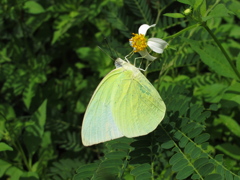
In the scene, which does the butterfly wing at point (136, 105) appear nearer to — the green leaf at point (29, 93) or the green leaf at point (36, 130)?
the green leaf at point (36, 130)

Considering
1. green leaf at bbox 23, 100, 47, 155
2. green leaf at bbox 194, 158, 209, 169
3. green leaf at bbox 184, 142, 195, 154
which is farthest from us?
green leaf at bbox 23, 100, 47, 155

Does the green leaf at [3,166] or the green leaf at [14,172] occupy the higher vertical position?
the green leaf at [3,166]

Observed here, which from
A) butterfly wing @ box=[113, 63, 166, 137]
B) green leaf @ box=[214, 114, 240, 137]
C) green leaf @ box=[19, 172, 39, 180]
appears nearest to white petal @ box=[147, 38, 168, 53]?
butterfly wing @ box=[113, 63, 166, 137]

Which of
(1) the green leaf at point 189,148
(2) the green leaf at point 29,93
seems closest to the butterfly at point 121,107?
(1) the green leaf at point 189,148

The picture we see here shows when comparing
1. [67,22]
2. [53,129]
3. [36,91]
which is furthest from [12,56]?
[53,129]

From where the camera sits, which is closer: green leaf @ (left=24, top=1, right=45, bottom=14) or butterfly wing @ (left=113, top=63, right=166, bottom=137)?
butterfly wing @ (left=113, top=63, right=166, bottom=137)

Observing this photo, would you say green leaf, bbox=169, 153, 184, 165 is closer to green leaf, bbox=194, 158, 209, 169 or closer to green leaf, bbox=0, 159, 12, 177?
green leaf, bbox=194, 158, 209, 169
